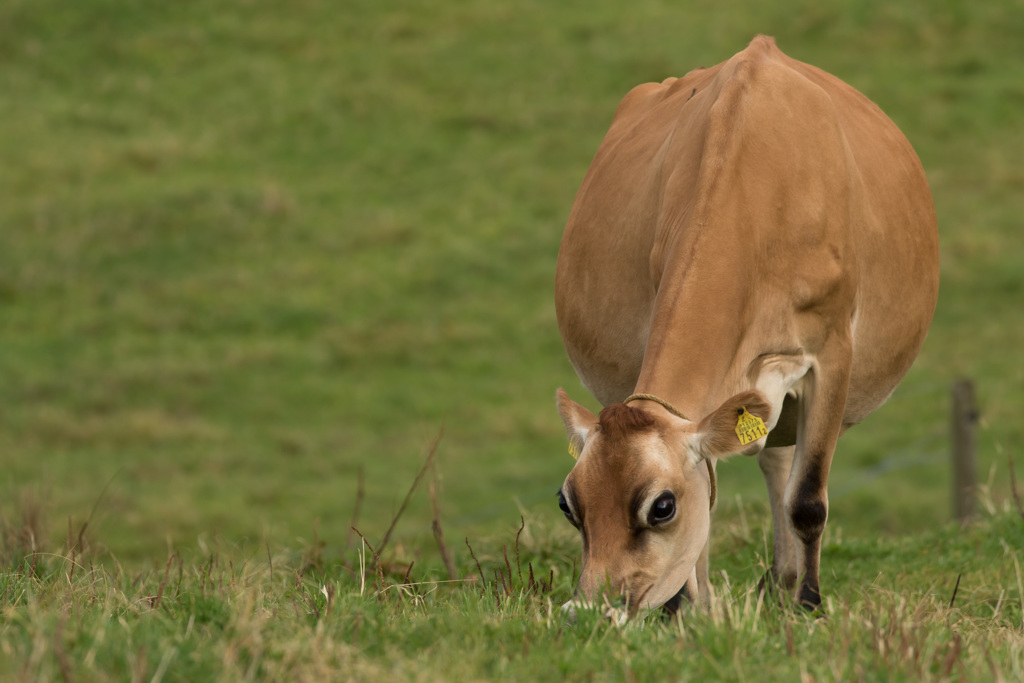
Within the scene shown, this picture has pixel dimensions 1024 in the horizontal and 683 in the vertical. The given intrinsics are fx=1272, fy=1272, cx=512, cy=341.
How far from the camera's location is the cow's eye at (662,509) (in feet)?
13.6

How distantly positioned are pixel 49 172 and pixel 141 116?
2236 millimetres

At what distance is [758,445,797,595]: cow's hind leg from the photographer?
5.79 meters

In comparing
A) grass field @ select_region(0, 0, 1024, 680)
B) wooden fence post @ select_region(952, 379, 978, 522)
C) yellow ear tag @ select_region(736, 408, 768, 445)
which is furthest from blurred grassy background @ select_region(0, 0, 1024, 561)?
yellow ear tag @ select_region(736, 408, 768, 445)

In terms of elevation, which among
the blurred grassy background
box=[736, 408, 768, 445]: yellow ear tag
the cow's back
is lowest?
the blurred grassy background

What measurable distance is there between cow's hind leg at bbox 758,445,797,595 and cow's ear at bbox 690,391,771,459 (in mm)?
1253

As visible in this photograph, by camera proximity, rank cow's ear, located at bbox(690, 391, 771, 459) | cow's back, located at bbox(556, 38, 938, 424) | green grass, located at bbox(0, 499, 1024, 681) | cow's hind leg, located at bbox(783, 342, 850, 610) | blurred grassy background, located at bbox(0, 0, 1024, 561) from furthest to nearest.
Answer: blurred grassy background, located at bbox(0, 0, 1024, 561), cow's hind leg, located at bbox(783, 342, 850, 610), cow's back, located at bbox(556, 38, 938, 424), cow's ear, located at bbox(690, 391, 771, 459), green grass, located at bbox(0, 499, 1024, 681)

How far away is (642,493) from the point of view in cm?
410

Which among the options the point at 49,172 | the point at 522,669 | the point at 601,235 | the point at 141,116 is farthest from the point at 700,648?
Answer: the point at 141,116

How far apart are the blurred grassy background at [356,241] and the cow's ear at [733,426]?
5.64m

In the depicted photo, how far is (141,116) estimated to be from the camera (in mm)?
21266

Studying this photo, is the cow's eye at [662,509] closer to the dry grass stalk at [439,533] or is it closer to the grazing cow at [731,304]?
the grazing cow at [731,304]

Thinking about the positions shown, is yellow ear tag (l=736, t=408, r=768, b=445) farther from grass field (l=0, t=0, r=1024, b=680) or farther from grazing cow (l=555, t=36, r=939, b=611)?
grass field (l=0, t=0, r=1024, b=680)

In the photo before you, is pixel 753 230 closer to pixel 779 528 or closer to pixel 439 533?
pixel 779 528

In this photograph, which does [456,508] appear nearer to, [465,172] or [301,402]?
[301,402]
